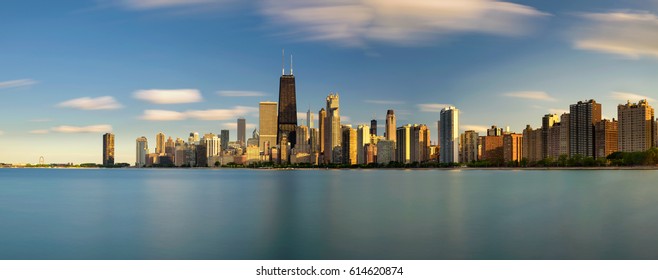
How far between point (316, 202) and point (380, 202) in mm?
6871

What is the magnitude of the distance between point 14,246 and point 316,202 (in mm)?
32061

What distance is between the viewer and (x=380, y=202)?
5534cm

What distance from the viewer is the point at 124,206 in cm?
5403

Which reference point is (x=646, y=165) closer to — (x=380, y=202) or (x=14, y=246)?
(x=380, y=202)

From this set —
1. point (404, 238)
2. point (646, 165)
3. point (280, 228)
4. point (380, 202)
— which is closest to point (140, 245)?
point (280, 228)

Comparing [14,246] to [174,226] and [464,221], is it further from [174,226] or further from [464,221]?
[464,221]

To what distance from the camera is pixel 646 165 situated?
182 meters
